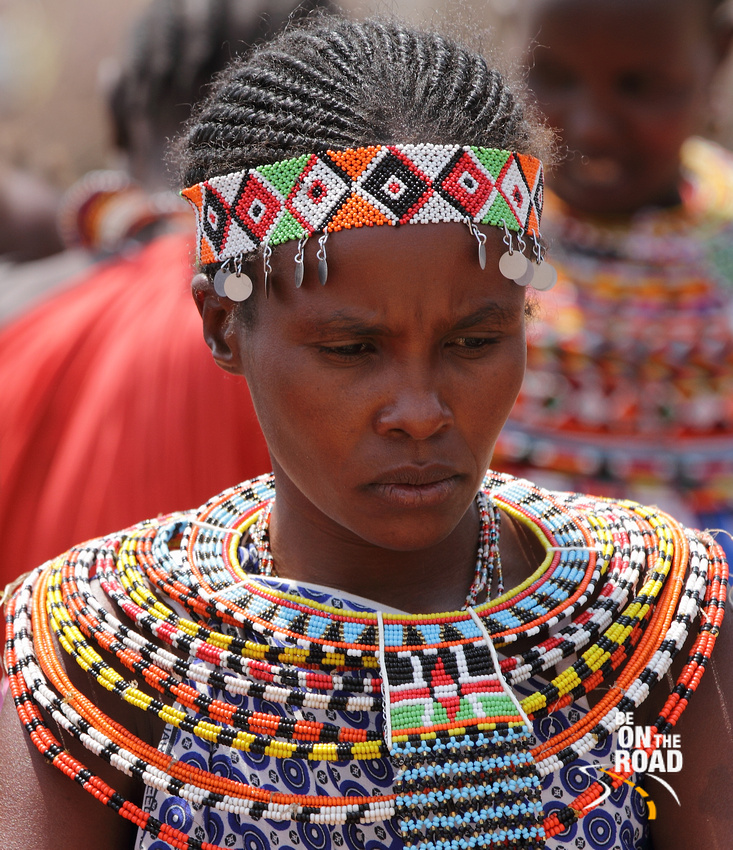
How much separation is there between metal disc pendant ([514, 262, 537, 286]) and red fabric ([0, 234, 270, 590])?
1551 millimetres

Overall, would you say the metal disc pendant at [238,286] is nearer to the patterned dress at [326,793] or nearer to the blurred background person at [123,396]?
the patterned dress at [326,793]

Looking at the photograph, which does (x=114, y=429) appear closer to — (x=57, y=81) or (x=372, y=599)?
(x=372, y=599)

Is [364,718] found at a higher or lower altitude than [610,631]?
lower

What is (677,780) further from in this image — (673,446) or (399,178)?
(673,446)

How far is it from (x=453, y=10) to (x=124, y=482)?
1662 mm

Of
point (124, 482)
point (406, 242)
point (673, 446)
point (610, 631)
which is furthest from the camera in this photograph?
point (673, 446)

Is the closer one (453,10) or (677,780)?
(677,780)

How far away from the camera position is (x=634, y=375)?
340 cm

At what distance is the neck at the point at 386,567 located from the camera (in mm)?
1587

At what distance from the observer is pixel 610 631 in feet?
4.89

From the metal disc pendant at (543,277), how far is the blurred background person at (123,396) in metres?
1.48

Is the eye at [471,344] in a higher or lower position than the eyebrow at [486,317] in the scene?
lower

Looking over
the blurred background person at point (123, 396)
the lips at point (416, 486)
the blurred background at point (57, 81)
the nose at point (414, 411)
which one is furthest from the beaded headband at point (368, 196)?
the blurred background at point (57, 81)

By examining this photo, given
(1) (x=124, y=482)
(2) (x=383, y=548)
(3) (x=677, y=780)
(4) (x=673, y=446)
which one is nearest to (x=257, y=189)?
(2) (x=383, y=548)
